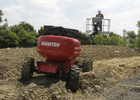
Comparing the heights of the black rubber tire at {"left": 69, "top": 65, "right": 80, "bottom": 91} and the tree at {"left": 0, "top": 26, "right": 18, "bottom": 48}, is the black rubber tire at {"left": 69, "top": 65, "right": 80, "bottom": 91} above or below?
below

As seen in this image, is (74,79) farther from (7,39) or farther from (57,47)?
(7,39)

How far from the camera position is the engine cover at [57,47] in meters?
4.40

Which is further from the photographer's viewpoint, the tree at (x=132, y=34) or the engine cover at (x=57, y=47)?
the tree at (x=132, y=34)

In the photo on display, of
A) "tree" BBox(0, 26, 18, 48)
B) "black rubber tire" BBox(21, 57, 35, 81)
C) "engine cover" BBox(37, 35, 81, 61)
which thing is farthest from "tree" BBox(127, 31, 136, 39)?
"black rubber tire" BBox(21, 57, 35, 81)

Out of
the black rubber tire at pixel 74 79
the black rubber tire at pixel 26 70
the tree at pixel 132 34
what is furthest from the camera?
the tree at pixel 132 34

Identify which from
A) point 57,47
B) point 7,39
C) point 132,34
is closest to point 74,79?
point 57,47

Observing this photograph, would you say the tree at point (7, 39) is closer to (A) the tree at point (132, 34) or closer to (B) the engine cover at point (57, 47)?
(B) the engine cover at point (57, 47)

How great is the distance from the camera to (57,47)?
439 cm

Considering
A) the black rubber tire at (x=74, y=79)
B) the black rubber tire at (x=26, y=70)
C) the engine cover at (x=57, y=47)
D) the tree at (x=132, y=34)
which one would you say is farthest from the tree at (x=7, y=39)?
the tree at (x=132, y=34)

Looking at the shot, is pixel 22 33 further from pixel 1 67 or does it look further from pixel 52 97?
pixel 52 97

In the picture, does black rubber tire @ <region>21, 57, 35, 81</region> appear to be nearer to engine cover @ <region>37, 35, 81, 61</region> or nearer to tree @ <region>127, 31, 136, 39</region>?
engine cover @ <region>37, 35, 81, 61</region>

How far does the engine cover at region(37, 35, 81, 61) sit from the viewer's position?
440 centimetres

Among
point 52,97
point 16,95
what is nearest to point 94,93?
point 52,97

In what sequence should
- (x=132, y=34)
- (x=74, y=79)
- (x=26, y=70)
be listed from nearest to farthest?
(x=74, y=79) → (x=26, y=70) → (x=132, y=34)
